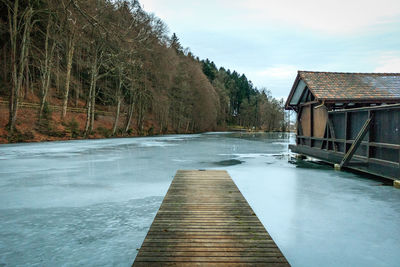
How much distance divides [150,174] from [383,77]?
13457 mm

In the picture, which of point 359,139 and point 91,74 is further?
point 91,74

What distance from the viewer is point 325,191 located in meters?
7.27

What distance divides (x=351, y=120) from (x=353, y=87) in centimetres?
395

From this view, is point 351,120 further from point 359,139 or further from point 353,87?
point 353,87

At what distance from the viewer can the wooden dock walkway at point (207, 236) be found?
3.16 meters

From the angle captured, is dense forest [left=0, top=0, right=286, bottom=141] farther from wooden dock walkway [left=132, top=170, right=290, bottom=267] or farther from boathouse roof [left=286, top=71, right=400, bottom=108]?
boathouse roof [left=286, top=71, right=400, bottom=108]

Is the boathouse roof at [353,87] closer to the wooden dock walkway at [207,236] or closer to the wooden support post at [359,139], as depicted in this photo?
the wooden support post at [359,139]

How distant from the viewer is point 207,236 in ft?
12.5

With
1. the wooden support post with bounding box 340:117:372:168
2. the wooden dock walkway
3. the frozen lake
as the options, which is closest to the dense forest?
the frozen lake

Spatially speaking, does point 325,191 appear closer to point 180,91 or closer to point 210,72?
point 180,91

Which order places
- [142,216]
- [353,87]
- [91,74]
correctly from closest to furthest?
1. [142,216]
2. [353,87]
3. [91,74]

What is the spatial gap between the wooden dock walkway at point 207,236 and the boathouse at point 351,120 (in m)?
5.74

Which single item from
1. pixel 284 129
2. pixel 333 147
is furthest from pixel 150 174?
pixel 284 129

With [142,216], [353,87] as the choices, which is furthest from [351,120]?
[142,216]
